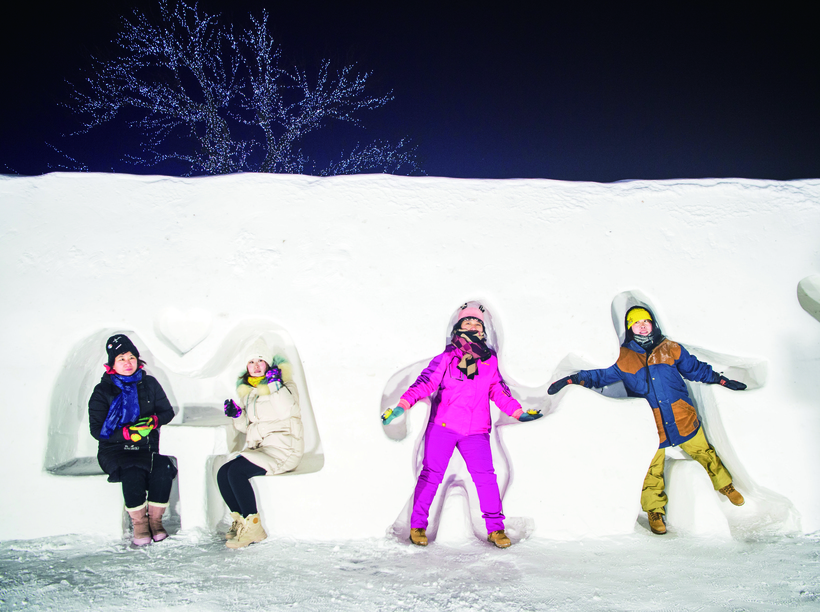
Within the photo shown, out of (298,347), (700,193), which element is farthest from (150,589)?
(700,193)

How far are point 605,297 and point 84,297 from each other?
3248 mm

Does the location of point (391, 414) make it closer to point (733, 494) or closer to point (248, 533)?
point (248, 533)

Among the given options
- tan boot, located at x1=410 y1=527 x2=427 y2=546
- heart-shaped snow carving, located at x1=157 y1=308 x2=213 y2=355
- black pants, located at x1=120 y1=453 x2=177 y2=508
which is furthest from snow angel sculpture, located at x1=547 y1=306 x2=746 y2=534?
black pants, located at x1=120 y1=453 x2=177 y2=508

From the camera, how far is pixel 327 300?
9.55 feet

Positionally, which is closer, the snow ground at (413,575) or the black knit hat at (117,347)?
the snow ground at (413,575)

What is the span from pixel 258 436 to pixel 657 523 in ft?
8.03

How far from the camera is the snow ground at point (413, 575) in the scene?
2.11 m

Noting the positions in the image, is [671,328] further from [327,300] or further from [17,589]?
[17,589]

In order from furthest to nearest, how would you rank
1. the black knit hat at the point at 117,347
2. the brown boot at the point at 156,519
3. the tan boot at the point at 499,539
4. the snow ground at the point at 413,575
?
the black knit hat at the point at 117,347 < the brown boot at the point at 156,519 < the tan boot at the point at 499,539 < the snow ground at the point at 413,575

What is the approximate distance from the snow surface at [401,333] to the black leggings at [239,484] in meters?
0.10

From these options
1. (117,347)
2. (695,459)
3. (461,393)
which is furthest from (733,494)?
(117,347)

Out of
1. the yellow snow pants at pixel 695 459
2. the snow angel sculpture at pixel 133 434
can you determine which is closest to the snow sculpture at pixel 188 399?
the snow angel sculpture at pixel 133 434

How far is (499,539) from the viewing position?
8.70 feet

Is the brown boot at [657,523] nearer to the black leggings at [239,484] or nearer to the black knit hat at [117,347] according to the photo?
the black leggings at [239,484]
